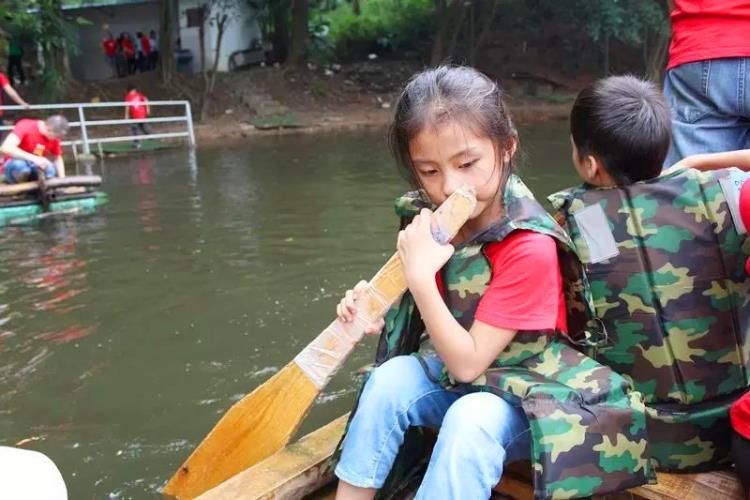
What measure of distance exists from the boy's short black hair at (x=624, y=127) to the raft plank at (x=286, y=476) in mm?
1191

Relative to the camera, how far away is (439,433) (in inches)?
73.6

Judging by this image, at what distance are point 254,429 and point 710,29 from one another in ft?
6.58

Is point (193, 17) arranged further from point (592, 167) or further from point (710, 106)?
point (592, 167)

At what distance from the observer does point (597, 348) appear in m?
2.06

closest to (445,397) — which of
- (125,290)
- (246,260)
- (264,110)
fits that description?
(125,290)

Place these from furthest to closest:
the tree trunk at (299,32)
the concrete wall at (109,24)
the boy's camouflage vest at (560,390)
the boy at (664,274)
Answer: the concrete wall at (109,24), the tree trunk at (299,32), the boy at (664,274), the boy's camouflage vest at (560,390)

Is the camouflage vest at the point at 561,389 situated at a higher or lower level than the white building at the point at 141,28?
lower

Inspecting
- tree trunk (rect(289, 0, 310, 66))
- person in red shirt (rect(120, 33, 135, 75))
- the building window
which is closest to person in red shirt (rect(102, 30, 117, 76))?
person in red shirt (rect(120, 33, 135, 75))

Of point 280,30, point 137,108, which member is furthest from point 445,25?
point 137,108

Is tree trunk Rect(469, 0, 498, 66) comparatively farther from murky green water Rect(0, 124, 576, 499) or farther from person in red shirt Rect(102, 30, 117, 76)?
murky green water Rect(0, 124, 576, 499)

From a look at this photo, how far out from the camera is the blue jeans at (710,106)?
99.4 inches

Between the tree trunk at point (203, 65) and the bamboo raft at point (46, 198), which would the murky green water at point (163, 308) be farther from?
the tree trunk at point (203, 65)

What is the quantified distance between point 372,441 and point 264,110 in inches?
680

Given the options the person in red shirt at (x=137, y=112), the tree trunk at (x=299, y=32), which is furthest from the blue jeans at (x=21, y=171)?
the tree trunk at (x=299, y=32)
